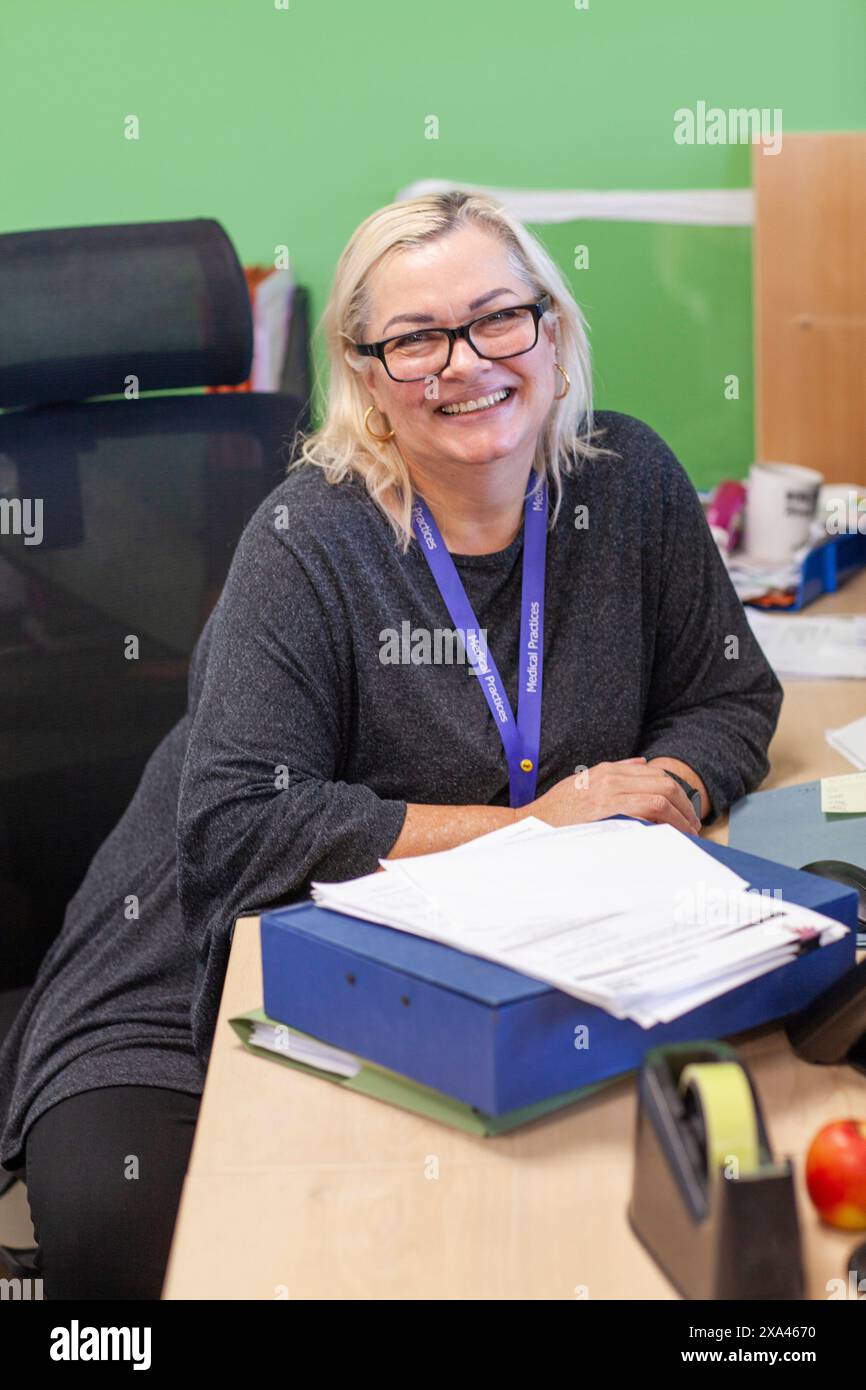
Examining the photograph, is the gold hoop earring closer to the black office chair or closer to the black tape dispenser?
the black office chair

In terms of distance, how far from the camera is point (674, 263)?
2711mm

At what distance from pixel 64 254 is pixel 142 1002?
848 millimetres

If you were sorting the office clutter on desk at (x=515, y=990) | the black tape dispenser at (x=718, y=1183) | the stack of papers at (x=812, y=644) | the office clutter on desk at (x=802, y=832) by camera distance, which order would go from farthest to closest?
the stack of papers at (x=812, y=644) → the office clutter on desk at (x=802, y=832) → the office clutter on desk at (x=515, y=990) → the black tape dispenser at (x=718, y=1183)

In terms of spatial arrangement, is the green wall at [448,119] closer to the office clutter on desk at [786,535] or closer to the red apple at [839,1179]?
the office clutter on desk at [786,535]

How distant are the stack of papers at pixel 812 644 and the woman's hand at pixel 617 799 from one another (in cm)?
53

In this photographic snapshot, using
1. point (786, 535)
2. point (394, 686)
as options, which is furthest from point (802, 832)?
point (786, 535)

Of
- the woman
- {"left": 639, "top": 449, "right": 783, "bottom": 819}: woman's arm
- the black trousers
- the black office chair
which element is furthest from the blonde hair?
the black trousers

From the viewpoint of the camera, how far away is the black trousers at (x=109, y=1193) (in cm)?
128

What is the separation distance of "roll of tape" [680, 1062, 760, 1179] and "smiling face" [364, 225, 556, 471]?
837mm

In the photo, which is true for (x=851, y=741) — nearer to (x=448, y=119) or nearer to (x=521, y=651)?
(x=521, y=651)

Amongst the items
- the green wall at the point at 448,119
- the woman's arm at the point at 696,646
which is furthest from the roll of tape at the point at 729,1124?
the green wall at the point at 448,119

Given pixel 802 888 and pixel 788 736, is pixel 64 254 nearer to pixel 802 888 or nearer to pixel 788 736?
pixel 788 736

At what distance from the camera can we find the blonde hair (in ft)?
4.95

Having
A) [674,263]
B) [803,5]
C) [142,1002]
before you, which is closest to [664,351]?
[674,263]
